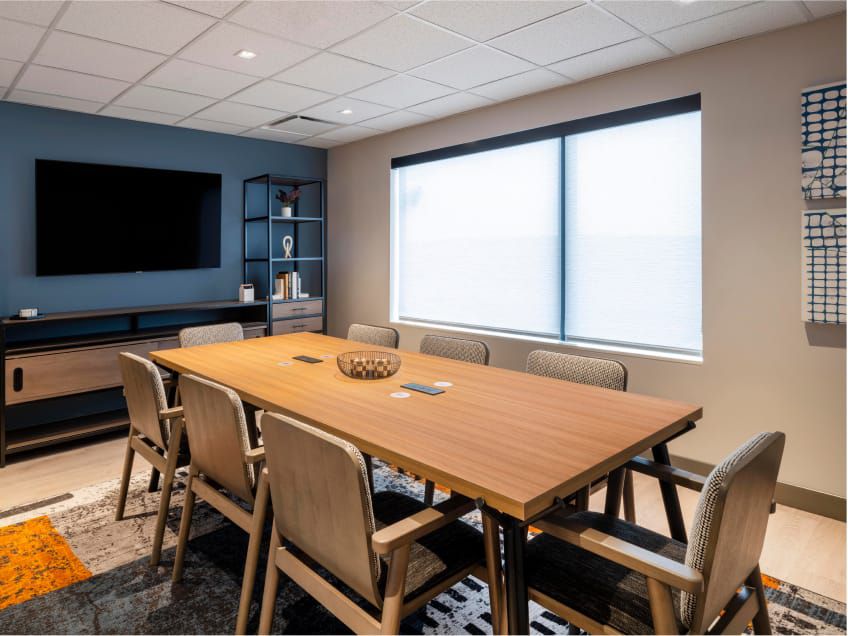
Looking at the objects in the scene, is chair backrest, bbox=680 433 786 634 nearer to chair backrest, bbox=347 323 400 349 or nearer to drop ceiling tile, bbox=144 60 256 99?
chair backrest, bbox=347 323 400 349

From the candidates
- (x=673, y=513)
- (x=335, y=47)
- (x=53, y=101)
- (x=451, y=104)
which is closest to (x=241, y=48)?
(x=335, y=47)

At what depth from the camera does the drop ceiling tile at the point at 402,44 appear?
110 inches

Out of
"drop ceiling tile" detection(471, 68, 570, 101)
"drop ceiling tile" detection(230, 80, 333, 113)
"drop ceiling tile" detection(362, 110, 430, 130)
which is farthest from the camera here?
"drop ceiling tile" detection(362, 110, 430, 130)

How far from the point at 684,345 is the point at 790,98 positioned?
1.46m

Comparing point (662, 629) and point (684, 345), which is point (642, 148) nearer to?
point (684, 345)

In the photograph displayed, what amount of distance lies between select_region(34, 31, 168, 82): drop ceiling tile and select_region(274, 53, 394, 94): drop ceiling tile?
76cm

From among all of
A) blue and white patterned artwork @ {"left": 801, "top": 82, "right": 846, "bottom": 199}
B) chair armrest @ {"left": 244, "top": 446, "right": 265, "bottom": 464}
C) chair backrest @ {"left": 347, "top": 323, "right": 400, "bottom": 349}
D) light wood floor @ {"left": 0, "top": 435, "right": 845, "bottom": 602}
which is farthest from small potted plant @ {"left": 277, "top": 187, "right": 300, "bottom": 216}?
blue and white patterned artwork @ {"left": 801, "top": 82, "right": 846, "bottom": 199}

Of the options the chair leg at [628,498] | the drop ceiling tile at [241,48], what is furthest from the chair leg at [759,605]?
the drop ceiling tile at [241,48]

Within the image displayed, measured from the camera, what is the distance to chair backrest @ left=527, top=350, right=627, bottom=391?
2461mm

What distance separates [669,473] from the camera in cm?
175

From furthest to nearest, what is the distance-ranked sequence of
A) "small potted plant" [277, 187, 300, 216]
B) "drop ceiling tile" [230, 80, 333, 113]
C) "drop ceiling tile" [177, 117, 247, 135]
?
"small potted plant" [277, 187, 300, 216] < "drop ceiling tile" [177, 117, 247, 135] < "drop ceiling tile" [230, 80, 333, 113]

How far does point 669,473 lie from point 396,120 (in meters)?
3.79

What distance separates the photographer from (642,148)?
3.61 meters

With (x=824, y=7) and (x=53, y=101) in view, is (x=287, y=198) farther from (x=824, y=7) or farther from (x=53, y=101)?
(x=824, y=7)
